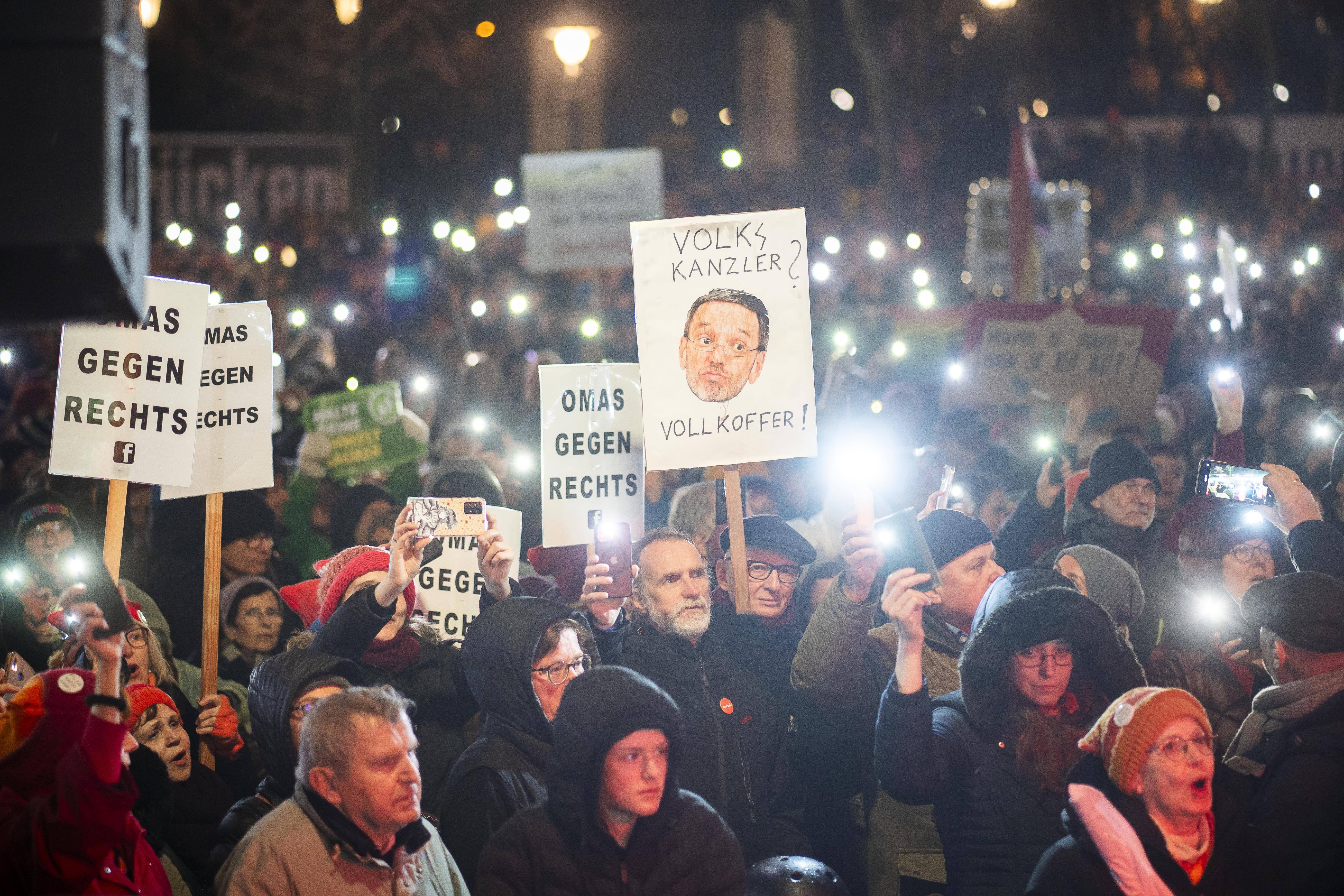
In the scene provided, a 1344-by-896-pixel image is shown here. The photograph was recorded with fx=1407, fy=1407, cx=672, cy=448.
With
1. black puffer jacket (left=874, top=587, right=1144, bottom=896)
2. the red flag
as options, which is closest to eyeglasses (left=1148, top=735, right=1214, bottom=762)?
black puffer jacket (left=874, top=587, right=1144, bottom=896)

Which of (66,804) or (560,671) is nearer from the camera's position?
(66,804)

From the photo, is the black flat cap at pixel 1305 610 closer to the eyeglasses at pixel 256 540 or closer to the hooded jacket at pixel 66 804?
the hooded jacket at pixel 66 804

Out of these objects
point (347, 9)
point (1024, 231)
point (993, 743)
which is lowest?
point (993, 743)

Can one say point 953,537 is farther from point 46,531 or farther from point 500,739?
point 46,531

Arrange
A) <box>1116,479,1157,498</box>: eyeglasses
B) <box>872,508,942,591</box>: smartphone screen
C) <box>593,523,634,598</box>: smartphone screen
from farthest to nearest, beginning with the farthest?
<box>1116,479,1157,498</box>: eyeglasses → <box>593,523,634,598</box>: smartphone screen → <box>872,508,942,591</box>: smartphone screen

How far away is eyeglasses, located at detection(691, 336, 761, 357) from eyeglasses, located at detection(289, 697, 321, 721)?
7.13 feet

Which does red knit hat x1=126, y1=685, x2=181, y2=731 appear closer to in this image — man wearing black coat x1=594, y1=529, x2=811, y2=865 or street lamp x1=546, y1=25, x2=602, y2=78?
man wearing black coat x1=594, y1=529, x2=811, y2=865

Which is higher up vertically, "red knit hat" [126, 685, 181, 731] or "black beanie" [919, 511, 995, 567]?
"black beanie" [919, 511, 995, 567]

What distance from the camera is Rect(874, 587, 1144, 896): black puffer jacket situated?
399 centimetres

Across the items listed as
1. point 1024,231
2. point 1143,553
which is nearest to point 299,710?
point 1143,553

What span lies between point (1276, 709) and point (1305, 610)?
306mm

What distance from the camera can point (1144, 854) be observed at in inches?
137

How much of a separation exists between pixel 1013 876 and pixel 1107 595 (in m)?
1.53

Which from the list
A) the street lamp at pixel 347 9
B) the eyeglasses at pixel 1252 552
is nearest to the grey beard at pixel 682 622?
the eyeglasses at pixel 1252 552
